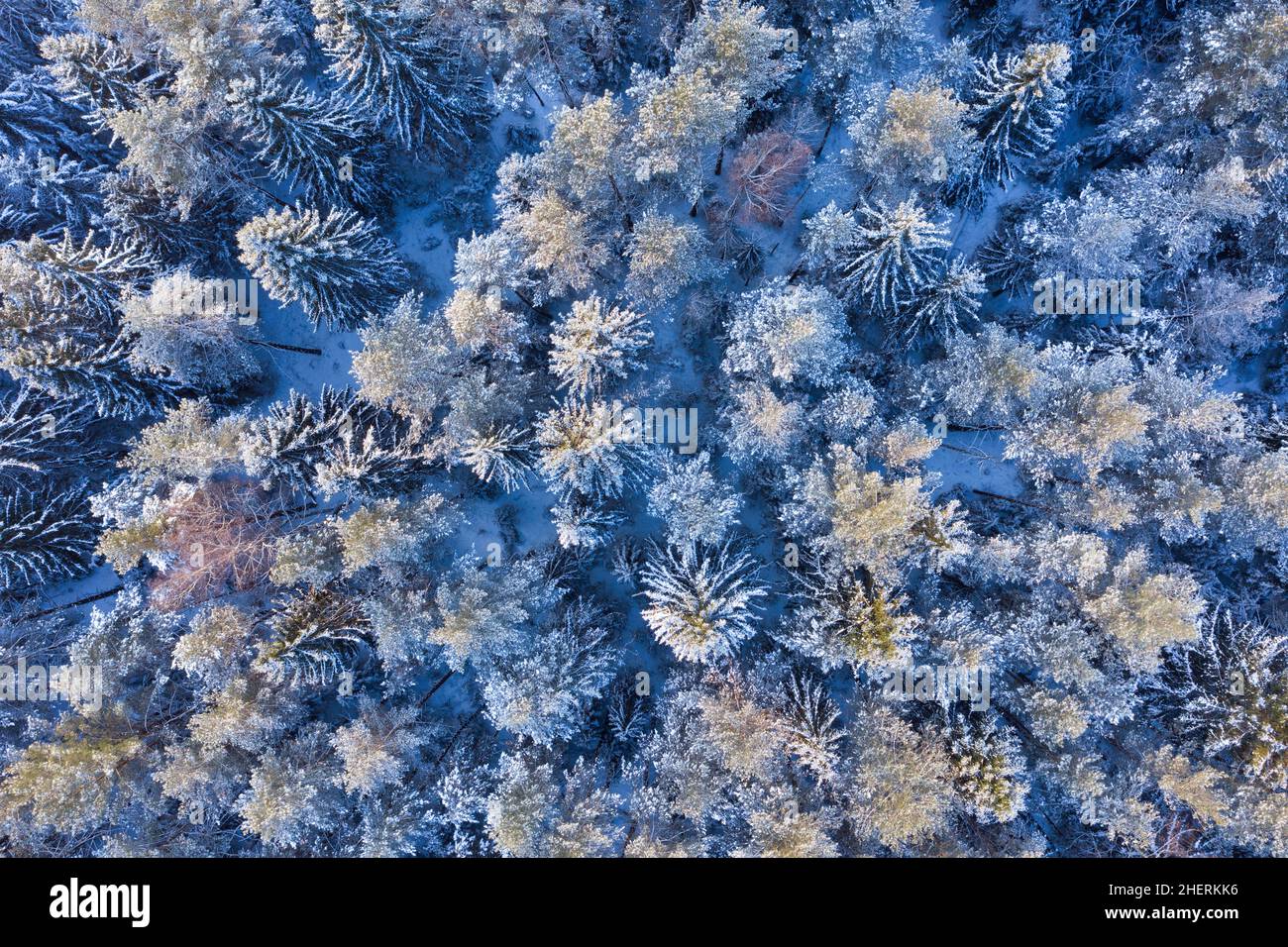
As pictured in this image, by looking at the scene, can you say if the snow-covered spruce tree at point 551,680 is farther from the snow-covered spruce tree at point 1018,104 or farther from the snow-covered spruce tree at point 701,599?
the snow-covered spruce tree at point 1018,104

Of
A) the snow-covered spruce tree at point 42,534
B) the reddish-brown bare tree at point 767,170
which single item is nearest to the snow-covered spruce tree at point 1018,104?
the reddish-brown bare tree at point 767,170

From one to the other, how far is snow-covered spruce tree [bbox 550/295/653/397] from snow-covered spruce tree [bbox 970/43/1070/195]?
11387 millimetres

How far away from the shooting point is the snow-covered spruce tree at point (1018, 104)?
658 inches

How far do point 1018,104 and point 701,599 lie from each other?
15.9m

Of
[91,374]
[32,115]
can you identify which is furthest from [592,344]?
[32,115]

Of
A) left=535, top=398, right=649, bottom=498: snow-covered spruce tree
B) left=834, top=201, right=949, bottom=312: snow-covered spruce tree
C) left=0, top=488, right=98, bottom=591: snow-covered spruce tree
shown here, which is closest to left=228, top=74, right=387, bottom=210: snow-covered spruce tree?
left=535, top=398, right=649, bottom=498: snow-covered spruce tree

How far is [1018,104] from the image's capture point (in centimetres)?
1711

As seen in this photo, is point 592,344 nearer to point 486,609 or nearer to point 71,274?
point 486,609

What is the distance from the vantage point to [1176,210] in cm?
1828

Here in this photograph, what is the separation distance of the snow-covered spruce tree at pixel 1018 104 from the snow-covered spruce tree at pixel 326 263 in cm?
1806

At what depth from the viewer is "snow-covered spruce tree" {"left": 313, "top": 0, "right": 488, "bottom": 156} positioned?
56.5 ft

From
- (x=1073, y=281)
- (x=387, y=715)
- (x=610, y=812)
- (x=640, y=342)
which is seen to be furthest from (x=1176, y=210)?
(x=387, y=715)

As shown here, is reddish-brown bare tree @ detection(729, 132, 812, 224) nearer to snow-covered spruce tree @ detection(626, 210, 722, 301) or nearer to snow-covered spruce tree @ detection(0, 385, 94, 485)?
snow-covered spruce tree @ detection(626, 210, 722, 301)
